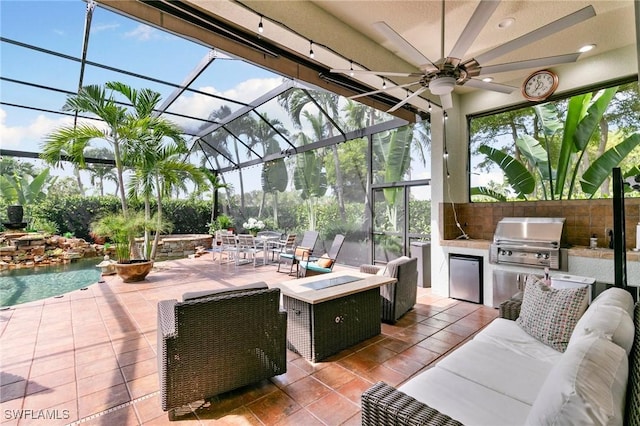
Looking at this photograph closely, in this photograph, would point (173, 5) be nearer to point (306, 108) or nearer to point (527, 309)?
point (527, 309)

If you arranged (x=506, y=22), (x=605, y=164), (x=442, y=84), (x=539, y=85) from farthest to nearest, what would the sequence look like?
(x=539, y=85) < (x=605, y=164) < (x=506, y=22) < (x=442, y=84)

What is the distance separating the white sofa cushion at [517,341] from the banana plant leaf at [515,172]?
9.87 feet

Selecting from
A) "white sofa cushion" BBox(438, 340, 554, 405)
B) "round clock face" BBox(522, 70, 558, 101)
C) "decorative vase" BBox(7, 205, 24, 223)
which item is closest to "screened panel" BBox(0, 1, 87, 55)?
"white sofa cushion" BBox(438, 340, 554, 405)

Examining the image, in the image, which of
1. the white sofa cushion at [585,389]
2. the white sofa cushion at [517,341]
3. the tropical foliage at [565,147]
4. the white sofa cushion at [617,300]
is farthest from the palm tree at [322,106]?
the white sofa cushion at [585,389]

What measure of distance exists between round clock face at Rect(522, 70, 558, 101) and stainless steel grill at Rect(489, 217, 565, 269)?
1846mm

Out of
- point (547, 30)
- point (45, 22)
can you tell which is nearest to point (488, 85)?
point (547, 30)

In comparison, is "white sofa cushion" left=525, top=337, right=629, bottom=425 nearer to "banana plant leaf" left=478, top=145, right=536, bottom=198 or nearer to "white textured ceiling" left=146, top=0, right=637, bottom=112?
"white textured ceiling" left=146, top=0, right=637, bottom=112

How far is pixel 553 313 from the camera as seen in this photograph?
2.35 metres

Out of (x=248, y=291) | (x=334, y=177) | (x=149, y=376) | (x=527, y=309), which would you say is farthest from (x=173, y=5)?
(x=334, y=177)

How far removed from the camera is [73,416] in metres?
2.15

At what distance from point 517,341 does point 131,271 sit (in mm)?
6453

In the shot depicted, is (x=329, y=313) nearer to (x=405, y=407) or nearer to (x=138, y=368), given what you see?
(x=405, y=407)

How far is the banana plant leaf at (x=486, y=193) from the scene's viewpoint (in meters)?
5.15

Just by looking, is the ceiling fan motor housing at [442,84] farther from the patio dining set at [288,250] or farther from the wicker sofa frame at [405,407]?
the patio dining set at [288,250]
